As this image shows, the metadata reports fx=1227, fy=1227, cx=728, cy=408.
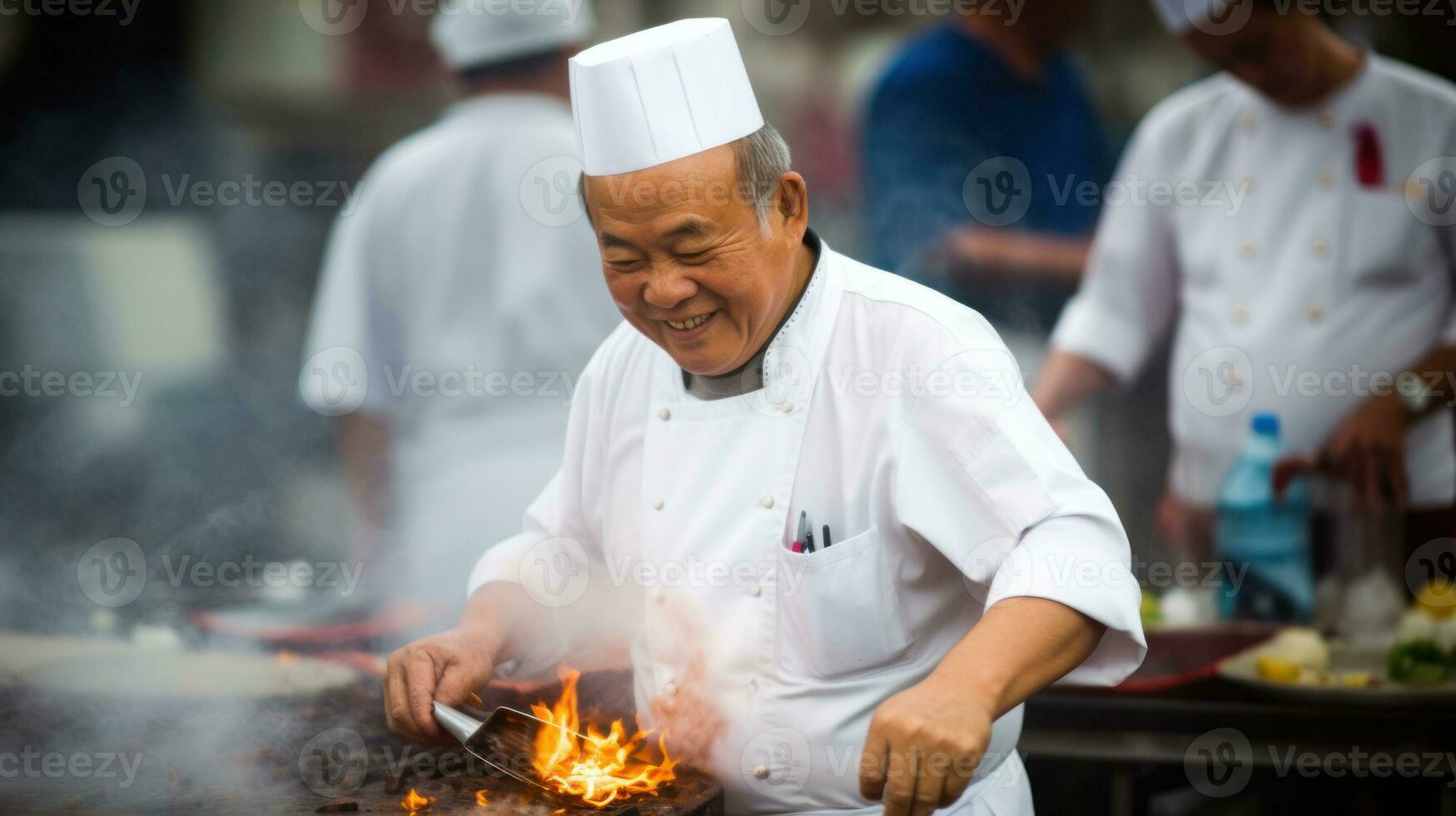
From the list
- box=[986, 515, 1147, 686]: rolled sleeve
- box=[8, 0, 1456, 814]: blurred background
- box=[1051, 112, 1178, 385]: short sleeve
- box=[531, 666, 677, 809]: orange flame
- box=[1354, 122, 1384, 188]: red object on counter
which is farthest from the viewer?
box=[8, 0, 1456, 814]: blurred background

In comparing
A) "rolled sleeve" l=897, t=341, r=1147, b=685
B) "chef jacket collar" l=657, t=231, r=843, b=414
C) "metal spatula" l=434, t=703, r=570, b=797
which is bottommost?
"metal spatula" l=434, t=703, r=570, b=797

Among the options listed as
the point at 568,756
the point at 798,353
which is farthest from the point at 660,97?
the point at 568,756

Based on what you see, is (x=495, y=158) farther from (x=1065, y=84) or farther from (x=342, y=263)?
(x=1065, y=84)

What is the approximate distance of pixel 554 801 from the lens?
2.10 metres

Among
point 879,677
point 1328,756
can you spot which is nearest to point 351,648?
point 879,677

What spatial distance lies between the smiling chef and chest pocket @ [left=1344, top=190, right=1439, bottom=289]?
7.38 feet

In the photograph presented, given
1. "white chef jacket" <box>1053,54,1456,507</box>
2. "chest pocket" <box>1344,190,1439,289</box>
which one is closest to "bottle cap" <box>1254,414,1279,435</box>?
"white chef jacket" <box>1053,54,1456,507</box>

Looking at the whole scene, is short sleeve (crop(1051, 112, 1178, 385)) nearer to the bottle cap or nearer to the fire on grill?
the bottle cap

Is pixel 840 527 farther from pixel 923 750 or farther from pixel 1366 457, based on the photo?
pixel 1366 457

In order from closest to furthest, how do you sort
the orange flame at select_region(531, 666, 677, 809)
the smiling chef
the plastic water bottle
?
the smiling chef < the orange flame at select_region(531, 666, 677, 809) < the plastic water bottle

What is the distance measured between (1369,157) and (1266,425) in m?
0.98

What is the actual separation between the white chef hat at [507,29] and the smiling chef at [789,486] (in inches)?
77.6

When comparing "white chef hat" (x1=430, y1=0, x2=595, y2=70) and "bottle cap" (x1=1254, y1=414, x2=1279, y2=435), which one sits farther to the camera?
"white chef hat" (x1=430, y1=0, x2=595, y2=70)

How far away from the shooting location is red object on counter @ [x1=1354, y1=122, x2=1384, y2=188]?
3.88m
